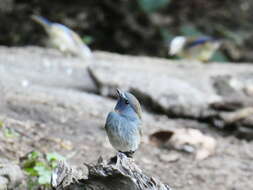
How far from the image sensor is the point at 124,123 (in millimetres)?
3312

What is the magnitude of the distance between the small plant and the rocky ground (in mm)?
149

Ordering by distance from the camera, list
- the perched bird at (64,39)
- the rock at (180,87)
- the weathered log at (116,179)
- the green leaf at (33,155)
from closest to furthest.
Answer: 1. the weathered log at (116,179)
2. the green leaf at (33,155)
3. the rock at (180,87)
4. the perched bird at (64,39)

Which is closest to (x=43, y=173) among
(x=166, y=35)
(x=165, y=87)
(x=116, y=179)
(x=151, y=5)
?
(x=116, y=179)

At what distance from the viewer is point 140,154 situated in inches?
189

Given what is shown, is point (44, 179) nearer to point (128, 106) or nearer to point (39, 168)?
point (39, 168)

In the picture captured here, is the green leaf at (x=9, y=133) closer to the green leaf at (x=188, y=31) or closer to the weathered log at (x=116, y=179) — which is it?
the weathered log at (x=116, y=179)

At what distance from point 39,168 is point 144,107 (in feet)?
8.67

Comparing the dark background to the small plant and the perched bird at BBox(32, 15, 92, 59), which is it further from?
the small plant

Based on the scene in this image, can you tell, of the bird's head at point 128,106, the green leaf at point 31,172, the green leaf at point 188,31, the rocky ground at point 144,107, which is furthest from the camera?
the green leaf at point 188,31

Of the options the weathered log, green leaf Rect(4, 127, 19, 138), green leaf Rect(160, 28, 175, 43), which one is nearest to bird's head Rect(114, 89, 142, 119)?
the weathered log

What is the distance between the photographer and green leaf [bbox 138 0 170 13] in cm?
1195

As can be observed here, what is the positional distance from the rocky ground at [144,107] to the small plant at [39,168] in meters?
0.15

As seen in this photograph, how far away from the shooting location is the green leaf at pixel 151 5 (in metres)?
12.0

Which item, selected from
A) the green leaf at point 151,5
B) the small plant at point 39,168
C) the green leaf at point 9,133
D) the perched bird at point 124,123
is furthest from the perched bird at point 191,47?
the perched bird at point 124,123
